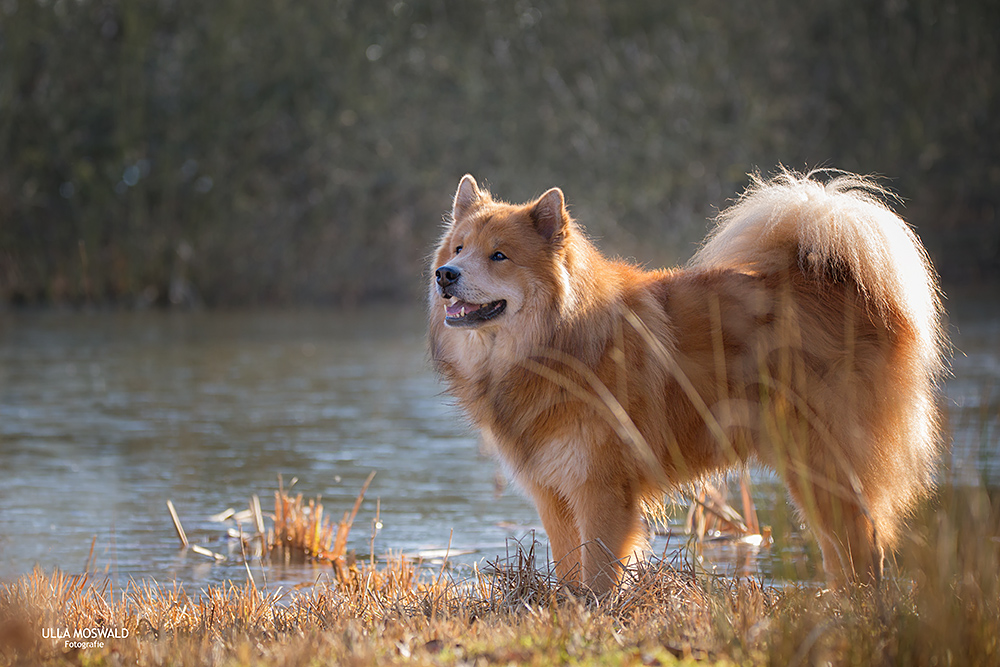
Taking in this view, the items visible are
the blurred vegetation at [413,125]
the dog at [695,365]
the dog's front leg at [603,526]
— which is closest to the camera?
the dog's front leg at [603,526]

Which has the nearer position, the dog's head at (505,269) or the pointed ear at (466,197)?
the dog's head at (505,269)

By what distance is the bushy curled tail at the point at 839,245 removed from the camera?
4.22m

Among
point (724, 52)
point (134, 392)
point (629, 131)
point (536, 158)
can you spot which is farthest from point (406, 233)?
point (134, 392)

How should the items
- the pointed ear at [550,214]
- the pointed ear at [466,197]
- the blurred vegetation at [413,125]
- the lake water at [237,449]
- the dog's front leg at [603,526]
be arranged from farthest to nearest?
1. the blurred vegetation at [413,125]
2. the lake water at [237,449]
3. the pointed ear at [466,197]
4. the pointed ear at [550,214]
5. the dog's front leg at [603,526]

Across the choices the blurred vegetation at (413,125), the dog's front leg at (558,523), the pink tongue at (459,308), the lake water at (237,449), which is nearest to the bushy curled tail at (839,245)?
the lake water at (237,449)

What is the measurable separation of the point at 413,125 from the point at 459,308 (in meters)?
21.0

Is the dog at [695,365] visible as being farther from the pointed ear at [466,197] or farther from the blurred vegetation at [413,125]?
the blurred vegetation at [413,125]

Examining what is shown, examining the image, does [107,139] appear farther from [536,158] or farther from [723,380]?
[723,380]

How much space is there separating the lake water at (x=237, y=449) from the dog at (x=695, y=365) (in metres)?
0.30

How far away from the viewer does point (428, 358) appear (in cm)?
470

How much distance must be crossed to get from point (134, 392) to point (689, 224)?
1634 centimetres

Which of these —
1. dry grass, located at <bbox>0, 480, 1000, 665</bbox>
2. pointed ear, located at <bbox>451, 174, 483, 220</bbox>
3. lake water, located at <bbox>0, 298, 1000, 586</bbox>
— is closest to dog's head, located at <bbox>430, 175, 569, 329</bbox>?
pointed ear, located at <bbox>451, 174, 483, 220</bbox>

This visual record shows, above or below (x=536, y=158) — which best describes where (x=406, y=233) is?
below

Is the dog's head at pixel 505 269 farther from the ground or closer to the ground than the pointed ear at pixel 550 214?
closer to the ground
